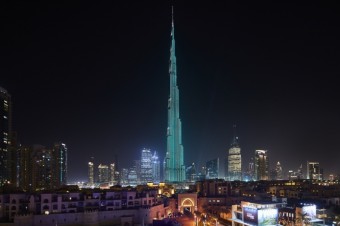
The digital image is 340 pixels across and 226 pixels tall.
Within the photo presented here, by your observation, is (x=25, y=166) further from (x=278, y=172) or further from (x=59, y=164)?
(x=278, y=172)

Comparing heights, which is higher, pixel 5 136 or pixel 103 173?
pixel 5 136

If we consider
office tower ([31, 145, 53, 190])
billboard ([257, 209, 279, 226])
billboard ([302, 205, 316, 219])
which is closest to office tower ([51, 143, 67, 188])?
office tower ([31, 145, 53, 190])

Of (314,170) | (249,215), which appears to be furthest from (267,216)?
(314,170)

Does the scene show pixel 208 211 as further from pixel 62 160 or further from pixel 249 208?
pixel 62 160

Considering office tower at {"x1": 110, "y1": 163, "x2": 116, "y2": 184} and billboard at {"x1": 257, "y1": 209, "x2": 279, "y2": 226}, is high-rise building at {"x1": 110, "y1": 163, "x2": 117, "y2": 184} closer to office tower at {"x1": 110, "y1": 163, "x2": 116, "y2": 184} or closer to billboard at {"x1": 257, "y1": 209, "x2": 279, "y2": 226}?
office tower at {"x1": 110, "y1": 163, "x2": 116, "y2": 184}

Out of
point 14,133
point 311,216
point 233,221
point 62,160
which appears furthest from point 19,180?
point 311,216

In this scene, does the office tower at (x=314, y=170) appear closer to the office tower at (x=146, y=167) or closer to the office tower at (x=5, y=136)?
the office tower at (x=146, y=167)

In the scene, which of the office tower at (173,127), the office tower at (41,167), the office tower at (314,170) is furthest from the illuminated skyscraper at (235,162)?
the office tower at (41,167)
